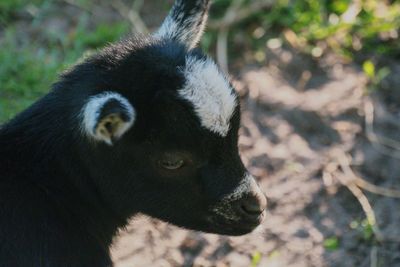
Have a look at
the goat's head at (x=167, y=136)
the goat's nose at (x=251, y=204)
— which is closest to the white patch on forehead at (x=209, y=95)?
the goat's head at (x=167, y=136)

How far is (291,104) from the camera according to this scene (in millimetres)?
6391

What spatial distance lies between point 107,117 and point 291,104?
9.61ft

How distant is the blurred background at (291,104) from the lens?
208 inches

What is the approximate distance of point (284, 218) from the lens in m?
5.54

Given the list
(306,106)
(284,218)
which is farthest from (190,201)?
(306,106)

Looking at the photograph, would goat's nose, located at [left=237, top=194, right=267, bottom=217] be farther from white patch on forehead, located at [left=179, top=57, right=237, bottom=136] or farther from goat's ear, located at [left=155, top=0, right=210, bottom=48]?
goat's ear, located at [left=155, top=0, right=210, bottom=48]

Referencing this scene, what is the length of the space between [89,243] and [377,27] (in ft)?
12.8

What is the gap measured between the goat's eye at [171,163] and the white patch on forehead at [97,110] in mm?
270

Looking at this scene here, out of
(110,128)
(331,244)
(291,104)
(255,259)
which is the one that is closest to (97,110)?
(110,128)

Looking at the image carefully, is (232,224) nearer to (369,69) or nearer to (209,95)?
(209,95)

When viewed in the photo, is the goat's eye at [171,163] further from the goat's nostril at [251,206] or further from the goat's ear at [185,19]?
the goat's ear at [185,19]

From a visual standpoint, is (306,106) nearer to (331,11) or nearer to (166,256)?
(331,11)

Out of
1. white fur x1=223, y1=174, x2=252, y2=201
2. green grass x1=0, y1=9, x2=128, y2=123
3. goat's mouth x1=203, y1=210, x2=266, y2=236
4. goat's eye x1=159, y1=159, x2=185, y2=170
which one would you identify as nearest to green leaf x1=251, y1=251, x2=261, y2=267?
goat's mouth x1=203, y1=210, x2=266, y2=236

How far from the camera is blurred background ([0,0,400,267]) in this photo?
529cm
